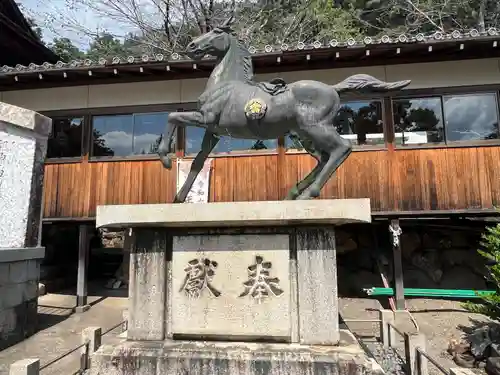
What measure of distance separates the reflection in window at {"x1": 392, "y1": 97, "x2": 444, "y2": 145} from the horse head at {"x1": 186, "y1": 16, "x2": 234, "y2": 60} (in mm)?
7394

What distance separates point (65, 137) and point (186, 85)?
13.6 ft

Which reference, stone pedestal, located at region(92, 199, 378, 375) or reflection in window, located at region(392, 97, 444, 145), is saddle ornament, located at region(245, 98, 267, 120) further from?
reflection in window, located at region(392, 97, 444, 145)

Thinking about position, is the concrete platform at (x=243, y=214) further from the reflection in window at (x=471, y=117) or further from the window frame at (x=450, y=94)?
the reflection in window at (x=471, y=117)

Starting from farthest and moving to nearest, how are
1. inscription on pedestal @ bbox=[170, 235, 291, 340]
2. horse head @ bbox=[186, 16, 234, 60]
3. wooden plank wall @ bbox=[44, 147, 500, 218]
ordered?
1. wooden plank wall @ bbox=[44, 147, 500, 218]
2. horse head @ bbox=[186, 16, 234, 60]
3. inscription on pedestal @ bbox=[170, 235, 291, 340]

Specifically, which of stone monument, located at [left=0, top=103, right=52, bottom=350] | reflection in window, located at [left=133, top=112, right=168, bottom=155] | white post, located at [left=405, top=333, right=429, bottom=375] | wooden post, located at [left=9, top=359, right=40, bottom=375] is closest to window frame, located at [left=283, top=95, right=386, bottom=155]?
reflection in window, located at [left=133, top=112, right=168, bottom=155]

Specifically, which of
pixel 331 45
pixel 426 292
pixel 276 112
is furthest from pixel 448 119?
pixel 276 112

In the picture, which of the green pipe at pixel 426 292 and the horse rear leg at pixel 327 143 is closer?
the horse rear leg at pixel 327 143

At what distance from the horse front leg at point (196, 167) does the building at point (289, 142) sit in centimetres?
607

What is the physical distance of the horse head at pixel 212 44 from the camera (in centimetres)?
441

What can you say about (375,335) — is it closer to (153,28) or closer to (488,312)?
(488,312)

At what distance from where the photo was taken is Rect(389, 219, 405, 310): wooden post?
10.4 metres

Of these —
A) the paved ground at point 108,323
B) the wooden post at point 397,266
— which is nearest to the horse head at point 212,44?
the paved ground at point 108,323

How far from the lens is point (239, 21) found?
18.1 m

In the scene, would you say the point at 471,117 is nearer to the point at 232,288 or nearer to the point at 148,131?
the point at 148,131
